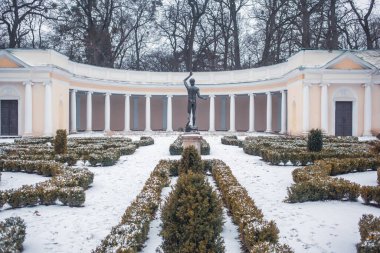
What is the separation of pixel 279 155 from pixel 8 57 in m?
26.6

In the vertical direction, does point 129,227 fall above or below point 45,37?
below

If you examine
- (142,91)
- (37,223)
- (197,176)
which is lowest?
(37,223)

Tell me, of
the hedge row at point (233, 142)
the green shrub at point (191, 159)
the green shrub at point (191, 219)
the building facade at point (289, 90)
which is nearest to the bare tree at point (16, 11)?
the building facade at point (289, 90)

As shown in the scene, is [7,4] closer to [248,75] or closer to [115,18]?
[115,18]

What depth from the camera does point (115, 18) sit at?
50.4 m

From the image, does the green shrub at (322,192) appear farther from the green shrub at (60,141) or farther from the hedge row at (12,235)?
the green shrub at (60,141)

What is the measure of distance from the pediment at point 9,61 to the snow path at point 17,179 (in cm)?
2137

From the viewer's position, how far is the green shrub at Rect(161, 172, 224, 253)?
588cm

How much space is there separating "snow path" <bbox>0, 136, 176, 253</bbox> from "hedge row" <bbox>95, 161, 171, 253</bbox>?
65cm

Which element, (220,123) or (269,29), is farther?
(220,123)

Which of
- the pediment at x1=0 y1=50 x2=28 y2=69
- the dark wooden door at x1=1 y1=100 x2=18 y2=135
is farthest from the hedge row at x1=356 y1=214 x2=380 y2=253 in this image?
the dark wooden door at x1=1 y1=100 x2=18 y2=135

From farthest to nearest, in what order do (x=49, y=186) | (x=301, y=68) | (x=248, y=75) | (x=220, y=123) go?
(x=220, y=123)
(x=248, y=75)
(x=301, y=68)
(x=49, y=186)

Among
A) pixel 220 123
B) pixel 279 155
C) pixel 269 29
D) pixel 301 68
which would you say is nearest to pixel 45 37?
pixel 220 123

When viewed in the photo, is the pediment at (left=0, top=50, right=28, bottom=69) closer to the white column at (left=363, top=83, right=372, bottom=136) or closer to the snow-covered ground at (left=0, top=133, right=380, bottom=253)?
the snow-covered ground at (left=0, top=133, right=380, bottom=253)
